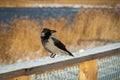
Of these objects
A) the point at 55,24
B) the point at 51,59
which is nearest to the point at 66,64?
the point at 51,59

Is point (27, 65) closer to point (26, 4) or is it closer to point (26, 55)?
point (26, 55)

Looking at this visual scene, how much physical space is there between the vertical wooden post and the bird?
258 mm

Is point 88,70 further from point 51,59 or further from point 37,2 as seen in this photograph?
point 37,2

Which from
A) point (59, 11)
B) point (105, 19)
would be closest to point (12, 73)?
point (59, 11)

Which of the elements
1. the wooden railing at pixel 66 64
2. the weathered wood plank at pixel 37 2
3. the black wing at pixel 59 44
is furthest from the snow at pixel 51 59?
the weathered wood plank at pixel 37 2

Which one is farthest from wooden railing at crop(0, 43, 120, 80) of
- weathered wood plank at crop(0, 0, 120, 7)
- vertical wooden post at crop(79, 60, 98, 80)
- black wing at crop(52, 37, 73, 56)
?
weathered wood plank at crop(0, 0, 120, 7)

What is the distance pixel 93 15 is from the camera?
8.47ft

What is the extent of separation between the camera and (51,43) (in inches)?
89.7

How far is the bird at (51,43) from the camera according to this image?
222 cm

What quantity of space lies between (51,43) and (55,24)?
0.60 ft

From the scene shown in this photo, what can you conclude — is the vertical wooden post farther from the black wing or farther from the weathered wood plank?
the weathered wood plank

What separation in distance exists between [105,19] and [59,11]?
Result: 2.12ft

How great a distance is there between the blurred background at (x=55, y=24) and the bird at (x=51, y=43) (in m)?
0.04

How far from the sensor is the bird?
2217mm
